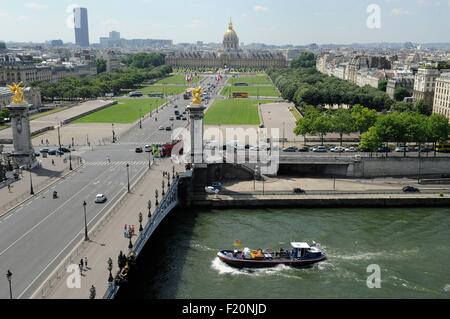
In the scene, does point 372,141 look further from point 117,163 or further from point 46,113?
point 46,113

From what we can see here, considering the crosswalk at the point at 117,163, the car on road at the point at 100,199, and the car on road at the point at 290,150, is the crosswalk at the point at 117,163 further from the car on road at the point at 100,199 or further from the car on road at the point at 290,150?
the car on road at the point at 290,150

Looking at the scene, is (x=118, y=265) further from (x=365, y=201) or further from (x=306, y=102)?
(x=306, y=102)

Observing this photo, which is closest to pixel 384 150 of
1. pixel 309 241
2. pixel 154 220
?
pixel 309 241

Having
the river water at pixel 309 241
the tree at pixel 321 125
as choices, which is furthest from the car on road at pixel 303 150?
the river water at pixel 309 241

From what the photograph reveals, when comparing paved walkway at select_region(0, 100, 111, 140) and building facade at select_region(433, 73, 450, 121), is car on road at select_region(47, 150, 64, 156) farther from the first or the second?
building facade at select_region(433, 73, 450, 121)

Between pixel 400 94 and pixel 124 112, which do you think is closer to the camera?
pixel 124 112
